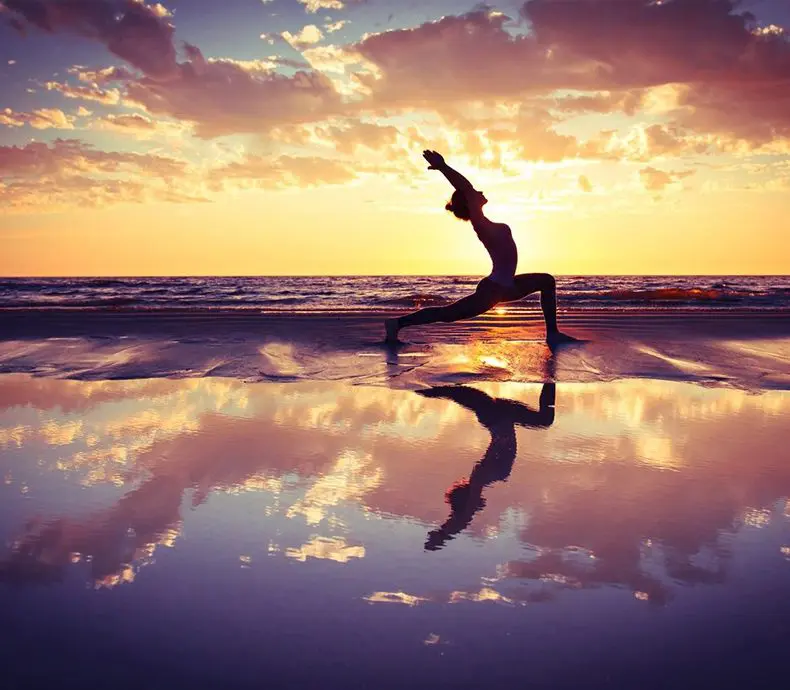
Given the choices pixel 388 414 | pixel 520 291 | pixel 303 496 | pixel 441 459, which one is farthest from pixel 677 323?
pixel 303 496

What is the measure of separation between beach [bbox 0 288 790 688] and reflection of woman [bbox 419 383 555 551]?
0.02 meters

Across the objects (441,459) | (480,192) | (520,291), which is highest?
(480,192)

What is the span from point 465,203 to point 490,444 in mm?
5400

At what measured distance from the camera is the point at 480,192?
8.49 meters

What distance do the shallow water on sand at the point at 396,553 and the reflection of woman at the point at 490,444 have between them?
0.06ft

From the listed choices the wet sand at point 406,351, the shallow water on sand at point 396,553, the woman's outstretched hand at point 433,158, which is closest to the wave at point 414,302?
the wet sand at point 406,351

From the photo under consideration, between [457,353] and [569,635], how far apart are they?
262 inches

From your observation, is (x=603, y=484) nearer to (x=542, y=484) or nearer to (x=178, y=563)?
(x=542, y=484)

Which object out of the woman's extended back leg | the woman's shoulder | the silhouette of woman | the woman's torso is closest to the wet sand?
the woman's extended back leg

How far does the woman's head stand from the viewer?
8430 millimetres

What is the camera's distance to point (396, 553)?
2.22 meters

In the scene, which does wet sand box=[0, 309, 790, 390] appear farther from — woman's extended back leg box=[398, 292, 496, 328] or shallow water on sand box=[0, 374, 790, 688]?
shallow water on sand box=[0, 374, 790, 688]

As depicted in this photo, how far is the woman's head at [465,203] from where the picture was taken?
843 centimetres

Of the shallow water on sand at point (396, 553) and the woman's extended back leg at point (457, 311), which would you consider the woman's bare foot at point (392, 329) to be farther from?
the shallow water on sand at point (396, 553)
